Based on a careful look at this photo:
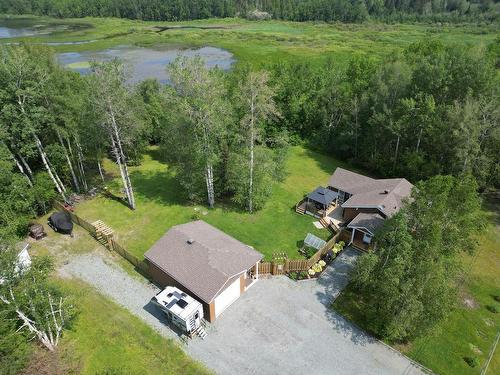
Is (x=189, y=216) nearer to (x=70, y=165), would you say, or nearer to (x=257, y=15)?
(x=70, y=165)

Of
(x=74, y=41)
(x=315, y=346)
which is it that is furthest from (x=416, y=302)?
(x=74, y=41)

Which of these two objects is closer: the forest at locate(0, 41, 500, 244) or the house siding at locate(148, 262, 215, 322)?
the house siding at locate(148, 262, 215, 322)

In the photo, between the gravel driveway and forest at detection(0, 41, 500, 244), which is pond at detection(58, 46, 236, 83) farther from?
the gravel driveway

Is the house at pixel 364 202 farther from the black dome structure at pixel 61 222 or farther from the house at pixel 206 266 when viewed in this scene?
the black dome structure at pixel 61 222

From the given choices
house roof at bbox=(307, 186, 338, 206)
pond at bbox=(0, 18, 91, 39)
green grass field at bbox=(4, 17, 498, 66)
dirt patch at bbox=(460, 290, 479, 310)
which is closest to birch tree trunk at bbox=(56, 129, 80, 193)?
house roof at bbox=(307, 186, 338, 206)

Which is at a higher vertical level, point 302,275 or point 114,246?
point 114,246

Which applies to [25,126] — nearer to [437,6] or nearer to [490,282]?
[490,282]

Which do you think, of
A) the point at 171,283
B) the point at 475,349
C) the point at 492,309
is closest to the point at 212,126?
the point at 171,283
